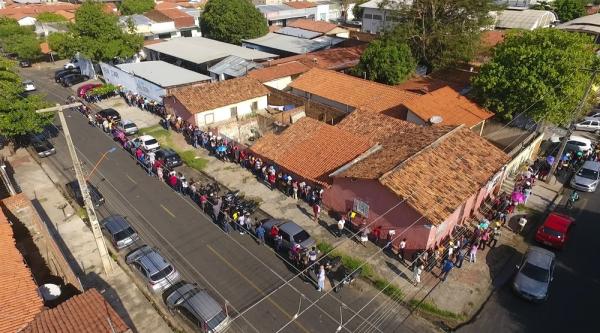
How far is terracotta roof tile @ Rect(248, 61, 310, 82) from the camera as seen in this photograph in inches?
1764

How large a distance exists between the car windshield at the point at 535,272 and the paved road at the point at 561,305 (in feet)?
4.04

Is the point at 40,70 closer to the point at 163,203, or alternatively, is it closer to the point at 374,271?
the point at 163,203

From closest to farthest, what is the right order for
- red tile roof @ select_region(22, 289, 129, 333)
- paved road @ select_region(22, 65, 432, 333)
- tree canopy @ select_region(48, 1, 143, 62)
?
1. red tile roof @ select_region(22, 289, 129, 333)
2. paved road @ select_region(22, 65, 432, 333)
3. tree canopy @ select_region(48, 1, 143, 62)

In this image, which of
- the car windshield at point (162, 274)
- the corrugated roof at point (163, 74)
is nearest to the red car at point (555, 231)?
the car windshield at point (162, 274)

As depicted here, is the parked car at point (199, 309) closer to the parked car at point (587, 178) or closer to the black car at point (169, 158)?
the black car at point (169, 158)

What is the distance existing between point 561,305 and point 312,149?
1803 cm

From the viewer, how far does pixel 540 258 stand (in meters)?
21.1

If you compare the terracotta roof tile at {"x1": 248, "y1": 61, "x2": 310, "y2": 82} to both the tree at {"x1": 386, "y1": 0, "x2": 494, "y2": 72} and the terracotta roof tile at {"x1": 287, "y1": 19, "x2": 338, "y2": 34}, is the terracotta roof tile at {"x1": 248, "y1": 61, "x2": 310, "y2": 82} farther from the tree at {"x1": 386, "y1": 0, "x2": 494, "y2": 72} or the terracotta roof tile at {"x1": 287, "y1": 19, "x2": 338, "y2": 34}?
the terracotta roof tile at {"x1": 287, "y1": 19, "x2": 338, "y2": 34}

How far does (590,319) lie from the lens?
1920 cm

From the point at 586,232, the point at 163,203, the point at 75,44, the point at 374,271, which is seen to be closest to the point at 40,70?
the point at 75,44

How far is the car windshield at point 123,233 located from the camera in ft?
77.8

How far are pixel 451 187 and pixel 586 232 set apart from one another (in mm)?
10682

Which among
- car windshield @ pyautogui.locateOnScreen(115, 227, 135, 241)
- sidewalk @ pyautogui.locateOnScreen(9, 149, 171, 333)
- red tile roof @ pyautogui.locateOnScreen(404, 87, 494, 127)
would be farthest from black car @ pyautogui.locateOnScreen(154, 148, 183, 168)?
red tile roof @ pyautogui.locateOnScreen(404, 87, 494, 127)

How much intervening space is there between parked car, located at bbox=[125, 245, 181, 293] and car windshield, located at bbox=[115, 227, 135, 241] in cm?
201
